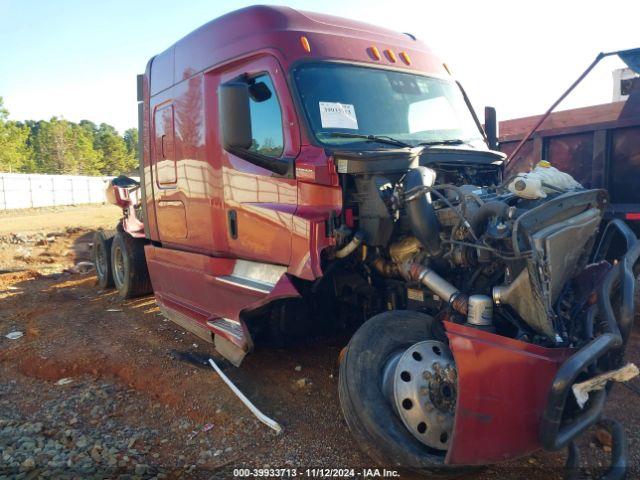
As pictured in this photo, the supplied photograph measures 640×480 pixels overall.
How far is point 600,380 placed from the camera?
7.71 ft

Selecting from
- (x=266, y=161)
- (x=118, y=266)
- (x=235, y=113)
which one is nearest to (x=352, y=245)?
(x=266, y=161)

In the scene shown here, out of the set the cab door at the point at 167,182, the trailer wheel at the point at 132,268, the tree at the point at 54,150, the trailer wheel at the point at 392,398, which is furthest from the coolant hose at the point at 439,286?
the tree at the point at 54,150

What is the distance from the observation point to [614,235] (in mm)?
3791

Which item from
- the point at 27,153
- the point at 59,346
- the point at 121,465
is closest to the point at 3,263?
the point at 59,346

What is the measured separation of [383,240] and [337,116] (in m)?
1.00

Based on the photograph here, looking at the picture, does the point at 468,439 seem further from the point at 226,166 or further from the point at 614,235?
the point at 226,166

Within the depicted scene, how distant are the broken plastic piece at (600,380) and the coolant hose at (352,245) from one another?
1569 mm

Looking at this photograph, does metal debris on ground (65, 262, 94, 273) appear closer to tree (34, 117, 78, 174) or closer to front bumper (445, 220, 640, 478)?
front bumper (445, 220, 640, 478)

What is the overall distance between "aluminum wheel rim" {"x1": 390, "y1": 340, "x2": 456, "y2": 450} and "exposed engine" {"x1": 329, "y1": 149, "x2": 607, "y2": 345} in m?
0.32

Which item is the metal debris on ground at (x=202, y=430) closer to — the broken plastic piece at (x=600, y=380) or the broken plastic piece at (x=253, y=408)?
the broken plastic piece at (x=253, y=408)

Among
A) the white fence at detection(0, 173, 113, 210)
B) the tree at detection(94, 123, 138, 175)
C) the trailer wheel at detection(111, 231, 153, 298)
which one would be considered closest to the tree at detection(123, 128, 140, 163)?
the tree at detection(94, 123, 138, 175)

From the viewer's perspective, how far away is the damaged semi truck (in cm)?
252

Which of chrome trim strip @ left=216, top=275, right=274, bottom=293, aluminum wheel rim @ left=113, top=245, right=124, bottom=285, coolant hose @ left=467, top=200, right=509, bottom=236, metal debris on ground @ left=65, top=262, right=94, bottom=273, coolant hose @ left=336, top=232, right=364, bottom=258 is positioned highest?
coolant hose @ left=467, top=200, right=509, bottom=236

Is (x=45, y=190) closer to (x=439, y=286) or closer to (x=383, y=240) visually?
(x=383, y=240)
